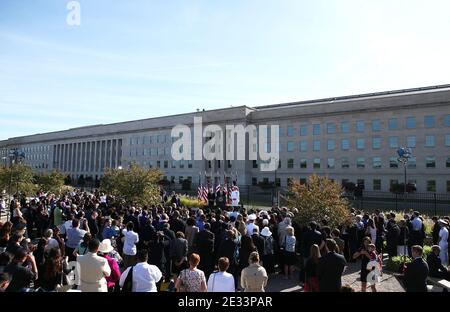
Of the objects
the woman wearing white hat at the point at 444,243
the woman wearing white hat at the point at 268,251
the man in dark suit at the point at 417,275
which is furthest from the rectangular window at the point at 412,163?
the man in dark suit at the point at 417,275

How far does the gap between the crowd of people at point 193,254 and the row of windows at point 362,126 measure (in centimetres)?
4170

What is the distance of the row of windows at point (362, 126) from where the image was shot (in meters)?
49.3

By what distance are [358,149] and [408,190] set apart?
11.0 metres

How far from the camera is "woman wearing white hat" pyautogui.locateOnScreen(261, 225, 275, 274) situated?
11.5 m

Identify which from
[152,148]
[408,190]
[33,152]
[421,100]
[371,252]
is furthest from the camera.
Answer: [33,152]

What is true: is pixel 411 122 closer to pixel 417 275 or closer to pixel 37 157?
pixel 417 275

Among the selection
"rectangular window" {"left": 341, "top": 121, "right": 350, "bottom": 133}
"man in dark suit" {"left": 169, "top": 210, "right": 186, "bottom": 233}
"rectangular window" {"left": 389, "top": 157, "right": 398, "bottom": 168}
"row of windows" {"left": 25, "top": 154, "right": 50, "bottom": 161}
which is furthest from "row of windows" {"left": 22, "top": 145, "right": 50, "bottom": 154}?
"man in dark suit" {"left": 169, "top": 210, "right": 186, "bottom": 233}

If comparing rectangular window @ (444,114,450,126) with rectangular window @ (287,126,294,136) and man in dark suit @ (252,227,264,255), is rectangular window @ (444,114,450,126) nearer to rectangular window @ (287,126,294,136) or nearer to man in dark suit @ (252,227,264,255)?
rectangular window @ (287,126,294,136)

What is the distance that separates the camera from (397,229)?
13.2 meters

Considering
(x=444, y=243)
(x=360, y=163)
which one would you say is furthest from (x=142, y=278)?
(x=360, y=163)
